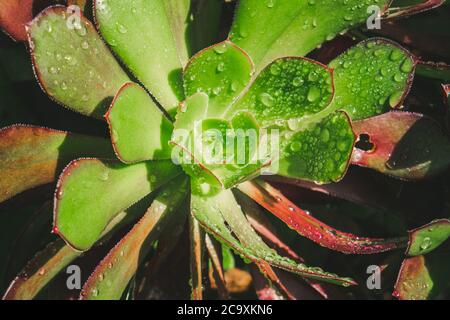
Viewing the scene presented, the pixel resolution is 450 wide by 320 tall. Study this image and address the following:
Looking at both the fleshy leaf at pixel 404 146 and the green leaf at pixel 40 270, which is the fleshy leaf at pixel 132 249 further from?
the fleshy leaf at pixel 404 146

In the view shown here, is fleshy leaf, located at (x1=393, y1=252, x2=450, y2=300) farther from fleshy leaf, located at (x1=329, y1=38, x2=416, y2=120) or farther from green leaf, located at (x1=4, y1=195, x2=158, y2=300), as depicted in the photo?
green leaf, located at (x1=4, y1=195, x2=158, y2=300)

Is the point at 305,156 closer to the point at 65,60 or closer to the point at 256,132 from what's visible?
the point at 256,132

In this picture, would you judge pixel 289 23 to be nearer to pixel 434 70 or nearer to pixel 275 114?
pixel 275 114

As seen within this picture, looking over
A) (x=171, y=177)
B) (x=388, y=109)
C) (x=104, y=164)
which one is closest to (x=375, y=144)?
(x=388, y=109)

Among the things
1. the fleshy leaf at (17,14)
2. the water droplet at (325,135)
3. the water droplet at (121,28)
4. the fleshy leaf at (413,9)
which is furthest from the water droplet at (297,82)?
the fleshy leaf at (17,14)

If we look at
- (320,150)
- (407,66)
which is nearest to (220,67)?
(320,150)

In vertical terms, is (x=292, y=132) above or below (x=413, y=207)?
above
